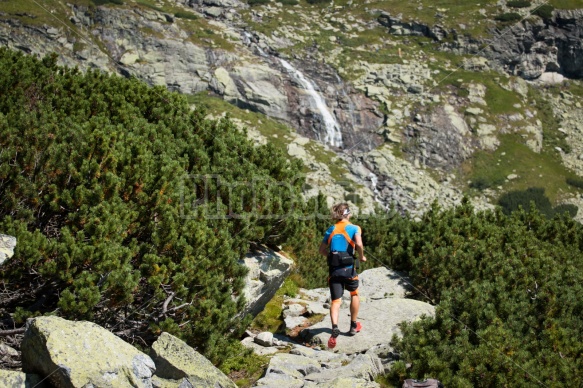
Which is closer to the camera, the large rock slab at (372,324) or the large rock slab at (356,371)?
the large rock slab at (356,371)

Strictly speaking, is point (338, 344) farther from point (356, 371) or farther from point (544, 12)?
point (544, 12)

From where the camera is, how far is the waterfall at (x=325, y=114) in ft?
286

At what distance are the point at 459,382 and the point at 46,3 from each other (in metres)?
105

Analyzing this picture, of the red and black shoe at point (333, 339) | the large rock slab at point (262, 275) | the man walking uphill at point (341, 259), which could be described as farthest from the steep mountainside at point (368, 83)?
the red and black shoe at point (333, 339)

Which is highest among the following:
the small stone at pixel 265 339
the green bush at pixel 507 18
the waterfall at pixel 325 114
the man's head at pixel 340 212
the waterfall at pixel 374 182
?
the man's head at pixel 340 212

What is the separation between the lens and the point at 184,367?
6.12 m

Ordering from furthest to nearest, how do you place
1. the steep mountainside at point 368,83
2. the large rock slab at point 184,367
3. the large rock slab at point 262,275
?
the steep mountainside at point 368,83
the large rock slab at point 262,275
the large rock slab at point 184,367

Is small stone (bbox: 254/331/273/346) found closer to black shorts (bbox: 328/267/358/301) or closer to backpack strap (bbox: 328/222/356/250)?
black shorts (bbox: 328/267/358/301)

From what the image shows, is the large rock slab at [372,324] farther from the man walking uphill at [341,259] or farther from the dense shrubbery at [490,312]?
the dense shrubbery at [490,312]

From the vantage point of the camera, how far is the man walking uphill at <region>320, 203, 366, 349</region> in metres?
8.78

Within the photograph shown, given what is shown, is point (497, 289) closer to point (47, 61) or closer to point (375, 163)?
point (47, 61)

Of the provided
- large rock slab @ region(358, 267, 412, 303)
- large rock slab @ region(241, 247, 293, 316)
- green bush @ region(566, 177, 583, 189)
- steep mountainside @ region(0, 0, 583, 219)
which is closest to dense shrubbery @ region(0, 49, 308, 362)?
large rock slab @ region(241, 247, 293, 316)

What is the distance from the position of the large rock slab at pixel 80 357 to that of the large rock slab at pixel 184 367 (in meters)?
0.27

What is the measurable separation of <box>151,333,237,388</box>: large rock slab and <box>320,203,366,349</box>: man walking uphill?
9.54 ft
